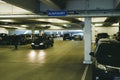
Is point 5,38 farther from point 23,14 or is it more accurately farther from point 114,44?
point 114,44

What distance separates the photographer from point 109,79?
896cm

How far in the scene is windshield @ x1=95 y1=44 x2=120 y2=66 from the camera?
950cm

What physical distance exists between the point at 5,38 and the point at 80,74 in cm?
2941

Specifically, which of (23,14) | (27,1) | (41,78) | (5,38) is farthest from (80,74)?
(5,38)

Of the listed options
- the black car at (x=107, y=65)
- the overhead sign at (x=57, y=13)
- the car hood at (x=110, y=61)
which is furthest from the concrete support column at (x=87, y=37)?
the car hood at (x=110, y=61)

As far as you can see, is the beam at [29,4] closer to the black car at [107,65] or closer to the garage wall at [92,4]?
the garage wall at [92,4]

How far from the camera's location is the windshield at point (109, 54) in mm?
9505

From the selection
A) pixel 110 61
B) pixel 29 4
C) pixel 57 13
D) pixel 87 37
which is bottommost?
pixel 110 61

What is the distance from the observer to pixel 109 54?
10656 mm

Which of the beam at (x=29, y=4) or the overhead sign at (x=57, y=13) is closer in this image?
the beam at (x=29, y=4)

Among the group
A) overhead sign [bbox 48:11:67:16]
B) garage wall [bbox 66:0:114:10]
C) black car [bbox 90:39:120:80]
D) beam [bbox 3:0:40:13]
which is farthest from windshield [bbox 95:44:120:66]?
garage wall [bbox 66:0:114:10]

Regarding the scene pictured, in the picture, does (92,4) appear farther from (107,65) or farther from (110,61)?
(107,65)

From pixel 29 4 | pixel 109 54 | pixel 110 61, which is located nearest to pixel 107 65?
pixel 110 61

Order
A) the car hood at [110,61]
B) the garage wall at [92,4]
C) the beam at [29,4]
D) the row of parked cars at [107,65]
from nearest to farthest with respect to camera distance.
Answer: the row of parked cars at [107,65] → the car hood at [110,61] → the beam at [29,4] → the garage wall at [92,4]
